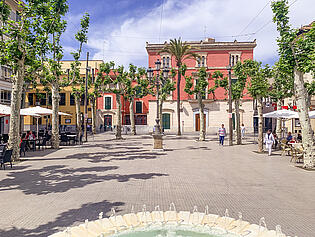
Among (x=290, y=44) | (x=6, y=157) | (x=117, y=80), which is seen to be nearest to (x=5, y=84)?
(x=117, y=80)

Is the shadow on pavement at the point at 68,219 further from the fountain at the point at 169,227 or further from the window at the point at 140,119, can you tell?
the window at the point at 140,119

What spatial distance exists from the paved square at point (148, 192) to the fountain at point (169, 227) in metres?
0.77

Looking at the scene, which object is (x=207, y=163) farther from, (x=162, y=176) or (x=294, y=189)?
(x=294, y=189)

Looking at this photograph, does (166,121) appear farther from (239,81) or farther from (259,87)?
(259,87)

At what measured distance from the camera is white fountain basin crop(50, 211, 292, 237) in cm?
366

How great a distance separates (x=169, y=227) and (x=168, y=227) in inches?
0.7

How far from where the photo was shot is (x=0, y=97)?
25.9 m

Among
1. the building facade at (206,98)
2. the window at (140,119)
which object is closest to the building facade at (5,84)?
the building facade at (206,98)

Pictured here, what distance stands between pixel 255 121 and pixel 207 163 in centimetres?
2938

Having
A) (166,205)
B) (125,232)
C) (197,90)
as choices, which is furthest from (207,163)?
(197,90)

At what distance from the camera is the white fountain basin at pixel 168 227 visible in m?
3.66

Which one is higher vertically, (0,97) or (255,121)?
(0,97)

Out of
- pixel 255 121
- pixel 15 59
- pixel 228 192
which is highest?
pixel 15 59

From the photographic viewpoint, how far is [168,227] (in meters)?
3.99
